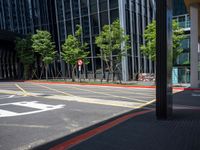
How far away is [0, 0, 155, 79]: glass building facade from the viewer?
27.0 m

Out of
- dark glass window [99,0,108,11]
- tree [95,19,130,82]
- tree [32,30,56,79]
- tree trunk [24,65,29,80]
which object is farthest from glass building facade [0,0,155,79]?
tree [95,19,130,82]

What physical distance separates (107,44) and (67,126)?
54.4ft

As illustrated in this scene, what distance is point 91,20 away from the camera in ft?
93.5

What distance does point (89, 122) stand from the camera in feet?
21.7

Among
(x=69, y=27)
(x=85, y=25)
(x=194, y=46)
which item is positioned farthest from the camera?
(x=69, y=27)

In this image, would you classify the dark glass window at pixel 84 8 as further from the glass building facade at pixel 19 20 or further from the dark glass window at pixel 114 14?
the glass building facade at pixel 19 20

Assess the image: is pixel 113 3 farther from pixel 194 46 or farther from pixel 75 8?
pixel 194 46

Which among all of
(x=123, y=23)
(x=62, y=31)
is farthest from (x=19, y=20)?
(x=123, y=23)

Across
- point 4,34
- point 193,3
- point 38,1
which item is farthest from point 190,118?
point 38,1

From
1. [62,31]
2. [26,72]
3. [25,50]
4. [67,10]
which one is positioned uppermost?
[67,10]

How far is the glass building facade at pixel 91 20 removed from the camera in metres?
27.0

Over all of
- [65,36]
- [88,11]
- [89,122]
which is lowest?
[89,122]

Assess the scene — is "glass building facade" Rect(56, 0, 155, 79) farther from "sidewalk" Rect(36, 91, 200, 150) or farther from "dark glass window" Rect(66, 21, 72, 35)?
"sidewalk" Rect(36, 91, 200, 150)

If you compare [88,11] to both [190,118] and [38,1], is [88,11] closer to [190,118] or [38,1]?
[38,1]
